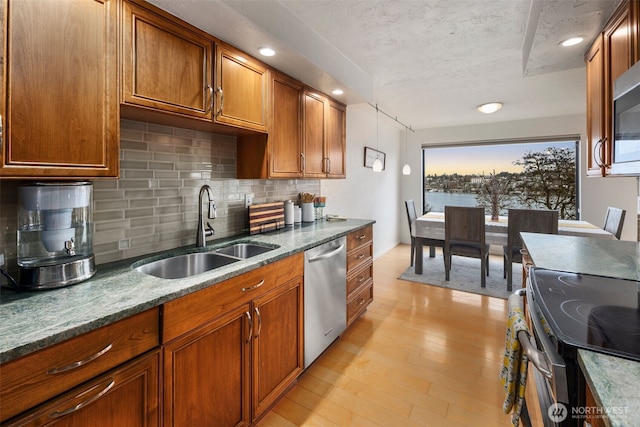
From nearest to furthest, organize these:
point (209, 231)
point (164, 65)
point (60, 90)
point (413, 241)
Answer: point (60, 90), point (164, 65), point (209, 231), point (413, 241)

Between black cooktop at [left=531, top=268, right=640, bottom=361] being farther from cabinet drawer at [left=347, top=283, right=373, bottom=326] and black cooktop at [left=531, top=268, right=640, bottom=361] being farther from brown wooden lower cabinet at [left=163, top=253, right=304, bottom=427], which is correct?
cabinet drawer at [left=347, top=283, right=373, bottom=326]

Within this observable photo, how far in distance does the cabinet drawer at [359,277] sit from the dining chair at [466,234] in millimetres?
1523

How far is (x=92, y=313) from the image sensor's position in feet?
3.05

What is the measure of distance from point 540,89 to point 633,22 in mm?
2492

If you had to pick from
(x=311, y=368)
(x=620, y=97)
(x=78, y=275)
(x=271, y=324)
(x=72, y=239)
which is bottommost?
(x=311, y=368)

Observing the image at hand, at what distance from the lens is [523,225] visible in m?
3.50

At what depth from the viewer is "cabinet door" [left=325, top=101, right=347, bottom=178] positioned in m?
2.90

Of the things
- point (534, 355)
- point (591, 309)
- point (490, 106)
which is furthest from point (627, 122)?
point (490, 106)

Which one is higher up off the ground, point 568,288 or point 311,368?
point 568,288

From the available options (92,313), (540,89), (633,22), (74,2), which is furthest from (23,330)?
(540,89)

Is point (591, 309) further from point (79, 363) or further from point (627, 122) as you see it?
point (79, 363)

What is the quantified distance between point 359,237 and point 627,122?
6.12 feet

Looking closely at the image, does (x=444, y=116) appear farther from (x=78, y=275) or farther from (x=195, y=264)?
(x=78, y=275)

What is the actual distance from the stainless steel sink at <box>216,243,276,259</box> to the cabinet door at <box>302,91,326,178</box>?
2.72ft
